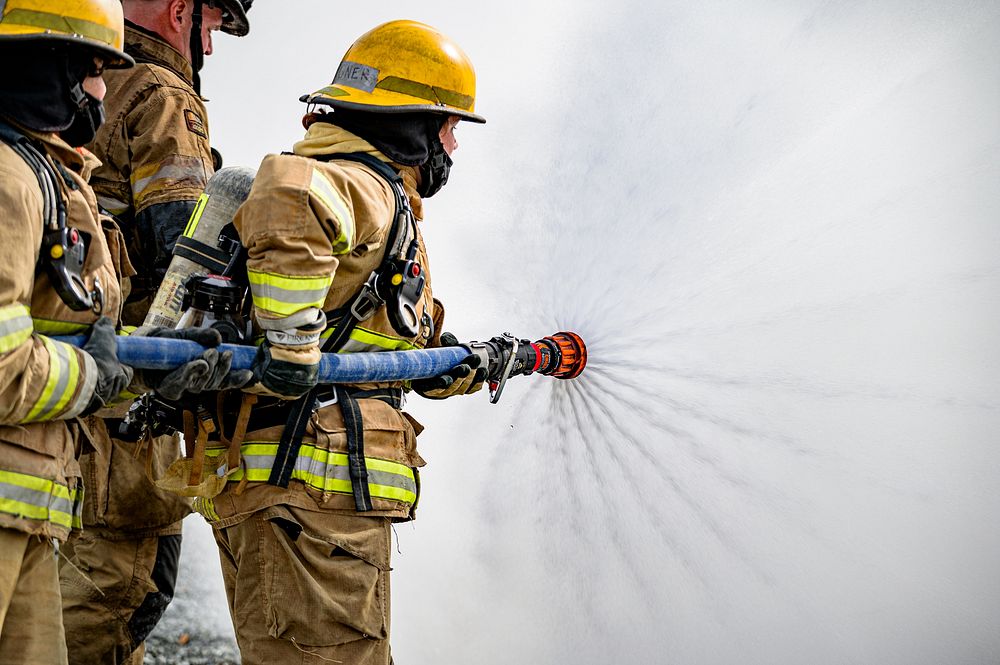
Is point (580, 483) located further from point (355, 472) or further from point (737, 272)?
point (355, 472)

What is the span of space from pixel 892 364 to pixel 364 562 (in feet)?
10.5

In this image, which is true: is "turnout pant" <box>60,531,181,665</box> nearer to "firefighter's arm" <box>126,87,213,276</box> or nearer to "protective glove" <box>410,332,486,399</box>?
"firefighter's arm" <box>126,87,213,276</box>

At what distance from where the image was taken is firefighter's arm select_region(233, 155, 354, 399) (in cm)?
270

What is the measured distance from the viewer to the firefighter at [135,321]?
3568mm

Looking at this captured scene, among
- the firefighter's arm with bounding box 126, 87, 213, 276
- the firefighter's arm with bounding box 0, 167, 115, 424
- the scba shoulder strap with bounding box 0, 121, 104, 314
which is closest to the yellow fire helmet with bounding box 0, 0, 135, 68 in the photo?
the scba shoulder strap with bounding box 0, 121, 104, 314

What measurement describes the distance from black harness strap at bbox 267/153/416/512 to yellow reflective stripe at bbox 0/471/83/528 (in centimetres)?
65

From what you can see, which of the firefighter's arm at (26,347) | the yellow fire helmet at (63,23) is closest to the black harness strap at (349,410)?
the firefighter's arm at (26,347)

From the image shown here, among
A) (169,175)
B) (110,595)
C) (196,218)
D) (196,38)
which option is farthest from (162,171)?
(110,595)

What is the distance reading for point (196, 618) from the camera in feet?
18.3

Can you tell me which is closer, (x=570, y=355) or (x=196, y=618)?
(x=570, y=355)

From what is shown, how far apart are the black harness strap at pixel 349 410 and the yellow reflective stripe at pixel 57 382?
0.83 metres

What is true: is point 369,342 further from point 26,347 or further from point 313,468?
point 26,347

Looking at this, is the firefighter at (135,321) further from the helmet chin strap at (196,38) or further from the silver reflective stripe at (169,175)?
the helmet chin strap at (196,38)

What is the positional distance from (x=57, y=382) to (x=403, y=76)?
166 cm
